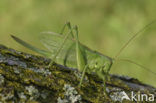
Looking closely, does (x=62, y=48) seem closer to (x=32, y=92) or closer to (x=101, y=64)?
(x=101, y=64)

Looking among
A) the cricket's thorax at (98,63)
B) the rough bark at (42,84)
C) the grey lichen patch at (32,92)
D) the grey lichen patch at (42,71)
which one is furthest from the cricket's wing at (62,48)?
the grey lichen patch at (32,92)

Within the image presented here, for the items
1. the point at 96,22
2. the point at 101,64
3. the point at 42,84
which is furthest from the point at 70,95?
the point at 96,22

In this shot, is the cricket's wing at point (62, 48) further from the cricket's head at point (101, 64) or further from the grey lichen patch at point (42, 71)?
the grey lichen patch at point (42, 71)

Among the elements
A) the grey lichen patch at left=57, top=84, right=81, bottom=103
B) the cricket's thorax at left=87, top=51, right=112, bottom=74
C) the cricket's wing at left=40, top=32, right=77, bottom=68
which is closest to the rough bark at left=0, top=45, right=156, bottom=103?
the grey lichen patch at left=57, top=84, right=81, bottom=103

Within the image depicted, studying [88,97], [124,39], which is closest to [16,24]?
[124,39]

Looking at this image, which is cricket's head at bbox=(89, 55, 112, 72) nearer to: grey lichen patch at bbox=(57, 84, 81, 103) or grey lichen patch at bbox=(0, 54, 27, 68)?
grey lichen patch at bbox=(57, 84, 81, 103)

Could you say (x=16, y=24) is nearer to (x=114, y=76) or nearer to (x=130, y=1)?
(x=130, y=1)

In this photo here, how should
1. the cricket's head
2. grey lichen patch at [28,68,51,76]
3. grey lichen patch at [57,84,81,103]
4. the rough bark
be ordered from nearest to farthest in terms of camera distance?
the rough bark
grey lichen patch at [57,84,81,103]
grey lichen patch at [28,68,51,76]
the cricket's head
